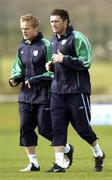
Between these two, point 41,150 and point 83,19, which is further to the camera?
point 83,19

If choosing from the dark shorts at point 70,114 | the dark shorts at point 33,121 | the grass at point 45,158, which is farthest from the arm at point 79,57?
the grass at point 45,158

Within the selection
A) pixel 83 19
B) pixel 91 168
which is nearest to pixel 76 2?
pixel 83 19

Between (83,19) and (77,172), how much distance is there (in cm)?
1551

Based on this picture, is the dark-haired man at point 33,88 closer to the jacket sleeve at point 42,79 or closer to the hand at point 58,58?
the jacket sleeve at point 42,79

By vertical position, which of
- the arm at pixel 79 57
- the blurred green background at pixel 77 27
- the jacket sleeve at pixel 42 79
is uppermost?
the arm at pixel 79 57

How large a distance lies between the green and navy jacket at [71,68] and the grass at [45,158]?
115 centimetres

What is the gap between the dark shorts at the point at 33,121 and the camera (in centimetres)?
1252

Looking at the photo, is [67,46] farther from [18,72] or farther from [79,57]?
[18,72]

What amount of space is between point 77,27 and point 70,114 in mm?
16055

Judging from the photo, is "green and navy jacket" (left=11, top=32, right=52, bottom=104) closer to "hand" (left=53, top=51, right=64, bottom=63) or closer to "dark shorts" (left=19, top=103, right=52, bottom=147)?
"dark shorts" (left=19, top=103, right=52, bottom=147)

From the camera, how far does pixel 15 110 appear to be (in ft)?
84.9

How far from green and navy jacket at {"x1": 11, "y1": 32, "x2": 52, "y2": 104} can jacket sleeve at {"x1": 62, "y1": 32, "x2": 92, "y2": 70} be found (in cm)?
70

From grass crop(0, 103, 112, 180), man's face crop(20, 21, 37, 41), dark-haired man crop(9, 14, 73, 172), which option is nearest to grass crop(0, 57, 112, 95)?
grass crop(0, 103, 112, 180)

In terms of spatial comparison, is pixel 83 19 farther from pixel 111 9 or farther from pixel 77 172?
pixel 77 172
